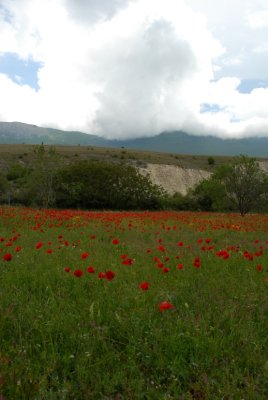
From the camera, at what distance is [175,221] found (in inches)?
591

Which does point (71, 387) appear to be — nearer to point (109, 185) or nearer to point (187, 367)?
point (187, 367)

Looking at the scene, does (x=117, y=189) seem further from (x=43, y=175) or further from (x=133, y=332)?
(x=133, y=332)

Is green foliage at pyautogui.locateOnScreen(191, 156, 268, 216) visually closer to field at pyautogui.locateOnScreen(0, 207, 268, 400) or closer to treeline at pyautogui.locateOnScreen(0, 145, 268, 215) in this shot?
treeline at pyautogui.locateOnScreen(0, 145, 268, 215)

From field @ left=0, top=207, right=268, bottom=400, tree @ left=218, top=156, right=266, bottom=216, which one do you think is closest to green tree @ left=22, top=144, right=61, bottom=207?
tree @ left=218, top=156, right=266, bottom=216

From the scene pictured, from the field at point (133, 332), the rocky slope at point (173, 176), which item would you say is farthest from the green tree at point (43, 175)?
the rocky slope at point (173, 176)

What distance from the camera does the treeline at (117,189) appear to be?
25.6 metres

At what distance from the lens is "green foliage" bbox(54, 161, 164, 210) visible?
33.0 m

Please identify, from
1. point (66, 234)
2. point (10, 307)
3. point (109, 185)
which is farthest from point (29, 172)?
point (10, 307)

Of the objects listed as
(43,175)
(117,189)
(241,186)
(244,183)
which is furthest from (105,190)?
(244,183)

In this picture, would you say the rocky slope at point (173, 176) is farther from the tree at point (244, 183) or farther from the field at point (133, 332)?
the field at point (133, 332)

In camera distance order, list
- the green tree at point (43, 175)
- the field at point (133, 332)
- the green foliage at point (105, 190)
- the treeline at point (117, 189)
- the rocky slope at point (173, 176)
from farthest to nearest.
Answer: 1. the rocky slope at point (173, 176)
2. the green foliage at point (105, 190)
3. the treeline at point (117, 189)
4. the green tree at point (43, 175)
5. the field at point (133, 332)

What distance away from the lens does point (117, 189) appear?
3416 cm

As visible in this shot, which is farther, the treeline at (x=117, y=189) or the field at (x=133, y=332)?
the treeline at (x=117, y=189)

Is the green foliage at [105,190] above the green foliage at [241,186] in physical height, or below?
below
